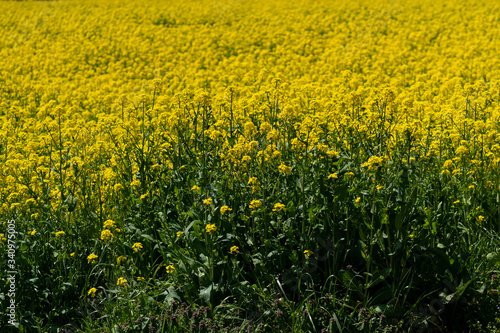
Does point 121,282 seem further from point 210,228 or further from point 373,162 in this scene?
point 373,162

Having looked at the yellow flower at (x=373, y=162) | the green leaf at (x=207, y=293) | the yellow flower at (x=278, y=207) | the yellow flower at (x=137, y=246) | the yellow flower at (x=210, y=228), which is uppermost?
the yellow flower at (x=373, y=162)

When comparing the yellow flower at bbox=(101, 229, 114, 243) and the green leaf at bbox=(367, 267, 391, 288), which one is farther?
the yellow flower at bbox=(101, 229, 114, 243)

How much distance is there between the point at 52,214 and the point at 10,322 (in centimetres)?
99

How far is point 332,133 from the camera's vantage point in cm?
566

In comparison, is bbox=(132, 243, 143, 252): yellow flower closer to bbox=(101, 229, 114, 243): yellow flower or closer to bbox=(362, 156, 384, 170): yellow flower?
bbox=(101, 229, 114, 243): yellow flower

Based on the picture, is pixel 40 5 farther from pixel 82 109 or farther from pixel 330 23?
pixel 82 109

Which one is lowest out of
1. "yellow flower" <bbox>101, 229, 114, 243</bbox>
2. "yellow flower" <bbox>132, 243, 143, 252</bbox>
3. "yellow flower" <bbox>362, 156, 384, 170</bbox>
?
"yellow flower" <bbox>132, 243, 143, 252</bbox>

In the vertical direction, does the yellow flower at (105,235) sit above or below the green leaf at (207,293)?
above

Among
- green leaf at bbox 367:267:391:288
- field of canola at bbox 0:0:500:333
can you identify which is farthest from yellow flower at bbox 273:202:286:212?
green leaf at bbox 367:267:391:288

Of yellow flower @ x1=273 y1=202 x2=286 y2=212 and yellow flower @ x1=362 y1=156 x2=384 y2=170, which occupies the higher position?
yellow flower @ x1=362 y1=156 x2=384 y2=170

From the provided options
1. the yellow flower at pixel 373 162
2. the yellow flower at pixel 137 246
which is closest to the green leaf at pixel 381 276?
the yellow flower at pixel 373 162

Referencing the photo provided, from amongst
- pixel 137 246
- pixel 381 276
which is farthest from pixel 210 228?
pixel 381 276

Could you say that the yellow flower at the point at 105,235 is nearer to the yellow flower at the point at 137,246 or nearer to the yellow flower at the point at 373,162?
the yellow flower at the point at 137,246

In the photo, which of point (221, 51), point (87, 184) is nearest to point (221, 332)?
point (87, 184)
